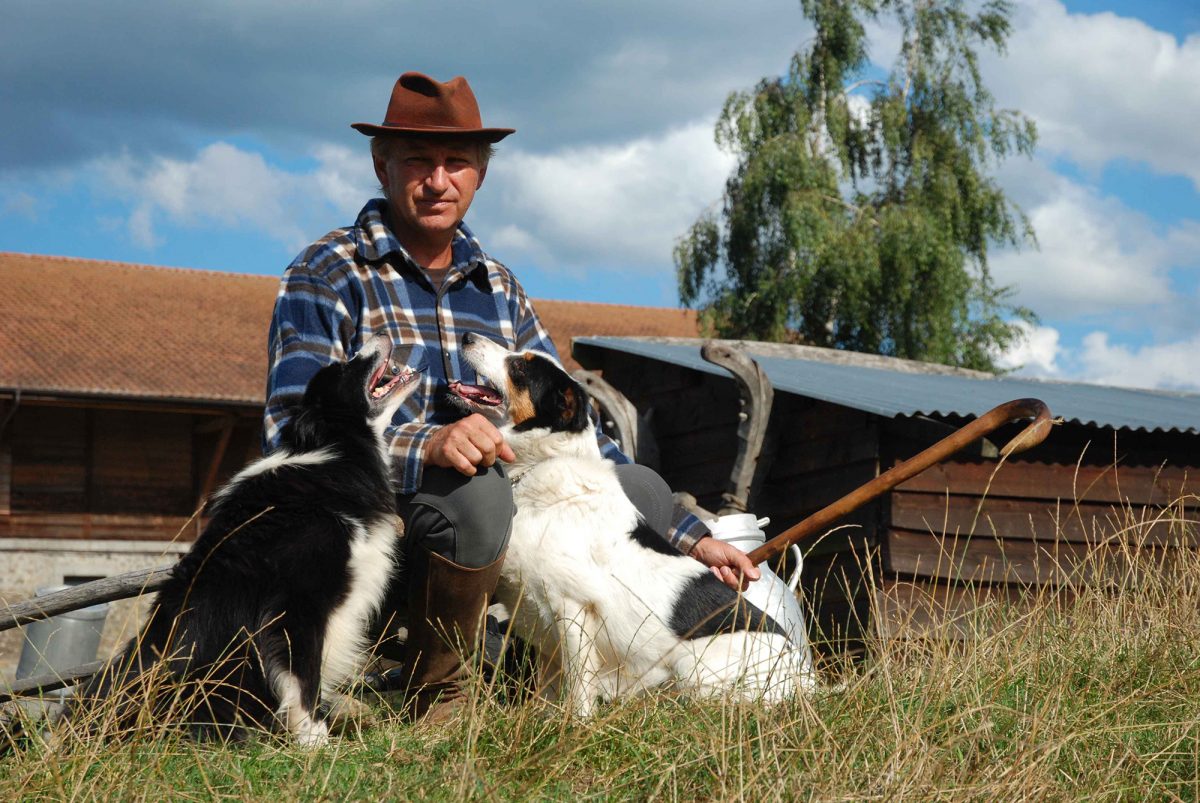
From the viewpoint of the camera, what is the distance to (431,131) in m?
4.07

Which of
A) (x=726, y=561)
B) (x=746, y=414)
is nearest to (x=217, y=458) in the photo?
(x=746, y=414)

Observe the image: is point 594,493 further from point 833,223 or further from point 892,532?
point 833,223

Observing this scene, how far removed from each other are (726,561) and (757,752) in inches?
59.4

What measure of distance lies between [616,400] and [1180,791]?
27.4ft

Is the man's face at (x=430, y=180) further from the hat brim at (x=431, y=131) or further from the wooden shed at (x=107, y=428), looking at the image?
the wooden shed at (x=107, y=428)

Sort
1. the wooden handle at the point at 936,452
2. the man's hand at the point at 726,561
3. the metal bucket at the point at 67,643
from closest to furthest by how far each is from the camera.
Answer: the wooden handle at the point at 936,452 < the man's hand at the point at 726,561 < the metal bucket at the point at 67,643

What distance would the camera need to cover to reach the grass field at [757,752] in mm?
2592

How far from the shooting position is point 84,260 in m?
23.5

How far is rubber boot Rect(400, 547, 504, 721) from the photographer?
12.4 feet

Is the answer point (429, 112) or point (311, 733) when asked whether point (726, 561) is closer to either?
point (311, 733)

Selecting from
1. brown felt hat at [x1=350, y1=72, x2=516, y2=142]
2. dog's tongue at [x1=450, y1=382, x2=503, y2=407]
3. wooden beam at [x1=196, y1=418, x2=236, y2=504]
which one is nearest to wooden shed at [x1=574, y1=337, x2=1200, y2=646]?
dog's tongue at [x1=450, y1=382, x2=503, y2=407]

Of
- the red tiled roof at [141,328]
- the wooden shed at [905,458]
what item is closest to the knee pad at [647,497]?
the wooden shed at [905,458]

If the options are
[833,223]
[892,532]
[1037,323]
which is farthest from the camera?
[1037,323]

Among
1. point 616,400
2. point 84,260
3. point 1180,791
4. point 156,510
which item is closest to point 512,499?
point 1180,791
